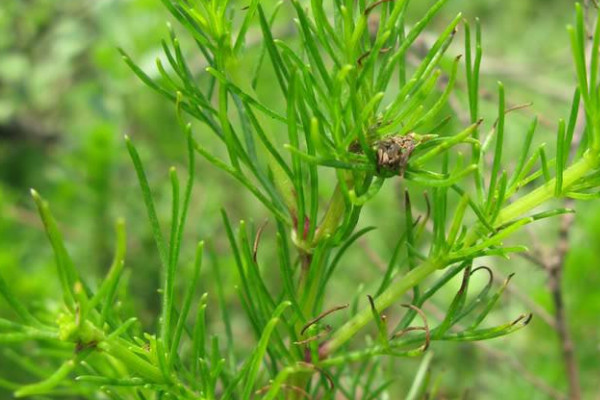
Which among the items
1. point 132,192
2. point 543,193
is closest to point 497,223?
point 543,193

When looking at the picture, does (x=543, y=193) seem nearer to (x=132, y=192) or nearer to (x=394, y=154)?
(x=394, y=154)

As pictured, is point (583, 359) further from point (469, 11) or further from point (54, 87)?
point (469, 11)

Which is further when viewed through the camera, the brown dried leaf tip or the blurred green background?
the blurred green background

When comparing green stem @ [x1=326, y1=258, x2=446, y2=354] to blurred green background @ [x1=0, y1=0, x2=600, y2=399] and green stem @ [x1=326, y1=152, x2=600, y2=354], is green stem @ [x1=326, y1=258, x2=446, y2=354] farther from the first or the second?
blurred green background @ [x1=0, y1=0, x2=600, y2=399]

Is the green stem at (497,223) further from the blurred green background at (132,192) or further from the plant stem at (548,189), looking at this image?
the blurred green background at (132,192)

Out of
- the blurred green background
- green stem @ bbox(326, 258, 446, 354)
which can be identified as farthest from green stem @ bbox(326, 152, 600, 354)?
the blurred green background

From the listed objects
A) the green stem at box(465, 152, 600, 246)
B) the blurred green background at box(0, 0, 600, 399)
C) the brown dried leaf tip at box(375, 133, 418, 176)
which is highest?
the brown dried leaf tip at box(375, 133, 418, 176)
